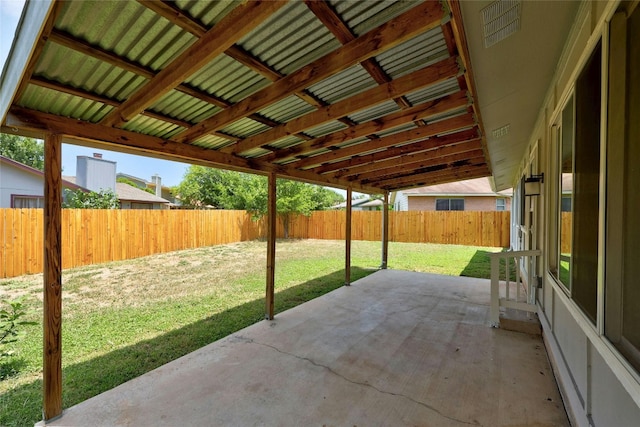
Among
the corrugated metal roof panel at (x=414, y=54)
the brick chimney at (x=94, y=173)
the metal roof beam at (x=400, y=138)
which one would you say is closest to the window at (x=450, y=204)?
the metal roof beam at (x=400, y=138)

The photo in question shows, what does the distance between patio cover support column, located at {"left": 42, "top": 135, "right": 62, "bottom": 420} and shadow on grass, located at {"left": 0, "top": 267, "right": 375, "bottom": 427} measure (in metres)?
0.29

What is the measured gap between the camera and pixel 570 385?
2.16 m

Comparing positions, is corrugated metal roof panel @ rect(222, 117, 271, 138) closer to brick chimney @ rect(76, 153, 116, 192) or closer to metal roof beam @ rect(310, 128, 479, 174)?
metal roof beam @ rect(310, 128, 479, 174)

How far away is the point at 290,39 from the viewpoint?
1757 mm

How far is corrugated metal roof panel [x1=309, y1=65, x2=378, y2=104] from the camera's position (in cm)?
225

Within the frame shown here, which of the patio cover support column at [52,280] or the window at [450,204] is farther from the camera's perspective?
the window at [450,204]

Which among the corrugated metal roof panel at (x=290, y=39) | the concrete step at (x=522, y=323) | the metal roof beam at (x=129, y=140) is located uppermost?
the corrugated metal roof panel at (x=290, y=39)

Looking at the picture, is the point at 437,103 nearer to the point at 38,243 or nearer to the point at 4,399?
the point at 4,399

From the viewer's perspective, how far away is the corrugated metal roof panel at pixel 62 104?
1.97 metres

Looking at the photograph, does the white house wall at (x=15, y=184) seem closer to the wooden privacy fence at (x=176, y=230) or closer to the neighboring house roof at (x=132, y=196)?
the wooden privacy fence at (x=176, y=230)

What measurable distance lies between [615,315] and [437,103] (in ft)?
7.03

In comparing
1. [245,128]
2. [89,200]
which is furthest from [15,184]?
[245,128]

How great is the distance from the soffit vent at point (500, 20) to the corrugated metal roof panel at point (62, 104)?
2.72 meters

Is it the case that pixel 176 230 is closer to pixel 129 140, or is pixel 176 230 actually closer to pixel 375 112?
pixel 129 140
